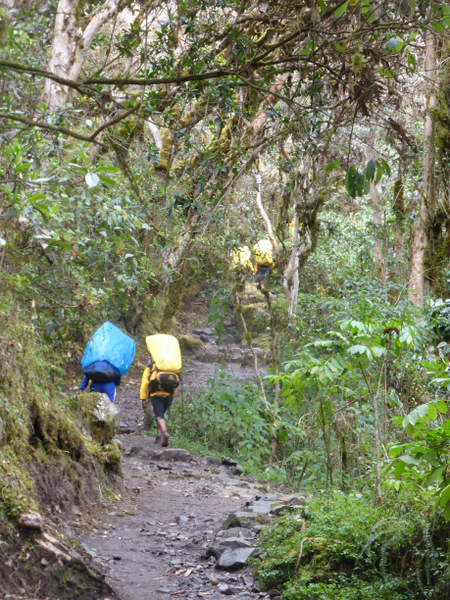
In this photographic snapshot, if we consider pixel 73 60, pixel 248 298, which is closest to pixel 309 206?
pixel 73 60

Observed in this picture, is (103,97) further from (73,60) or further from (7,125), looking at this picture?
(73,60)

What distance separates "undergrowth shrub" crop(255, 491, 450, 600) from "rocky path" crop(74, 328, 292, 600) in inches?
14.7

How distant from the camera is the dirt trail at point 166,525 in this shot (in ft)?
17.3

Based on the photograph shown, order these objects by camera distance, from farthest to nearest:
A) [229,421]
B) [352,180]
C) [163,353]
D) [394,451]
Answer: [229,421] → [163,353] → [352,180] → [394,451]

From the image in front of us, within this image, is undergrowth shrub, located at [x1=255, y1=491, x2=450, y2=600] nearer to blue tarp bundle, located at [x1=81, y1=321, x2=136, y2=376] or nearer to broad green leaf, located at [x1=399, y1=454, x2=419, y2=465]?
broad green leaf, located at [x1=399, y1=454, x2=419, y2=465]

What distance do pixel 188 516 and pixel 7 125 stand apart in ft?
16.3

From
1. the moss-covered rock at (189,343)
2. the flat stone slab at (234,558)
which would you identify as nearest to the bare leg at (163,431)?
the flat stone slab at (234,558)

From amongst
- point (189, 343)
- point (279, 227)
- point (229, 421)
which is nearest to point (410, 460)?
point (279, 227)

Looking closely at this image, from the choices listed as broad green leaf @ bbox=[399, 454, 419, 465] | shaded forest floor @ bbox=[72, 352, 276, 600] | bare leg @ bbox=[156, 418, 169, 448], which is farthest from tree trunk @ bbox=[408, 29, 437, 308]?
broad green leaf @ bbox=[399, 454, 419, 465]

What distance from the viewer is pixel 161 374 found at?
10.2 metres

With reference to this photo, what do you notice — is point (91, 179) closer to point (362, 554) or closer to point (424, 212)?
point (362, 554)

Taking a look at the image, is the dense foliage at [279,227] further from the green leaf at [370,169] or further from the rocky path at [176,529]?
the rocky path at [176,529]

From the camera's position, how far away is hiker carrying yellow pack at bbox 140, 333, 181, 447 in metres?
10.2

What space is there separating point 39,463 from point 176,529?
191 centimetres
